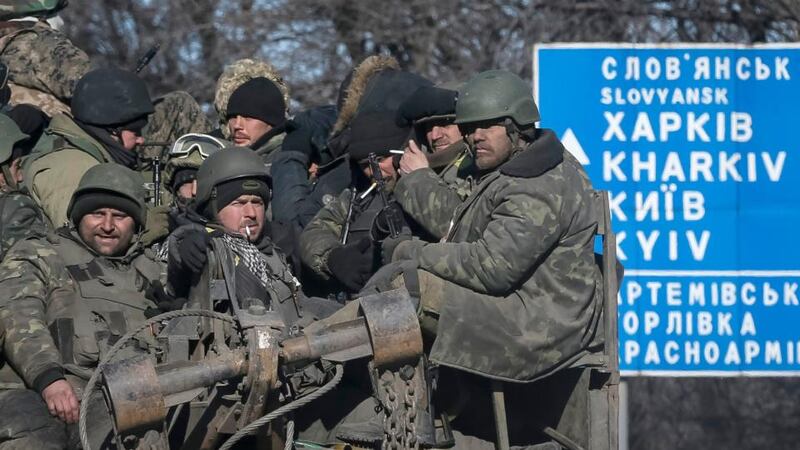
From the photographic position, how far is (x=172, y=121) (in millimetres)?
11398

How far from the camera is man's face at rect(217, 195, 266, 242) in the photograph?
8695 millimetres

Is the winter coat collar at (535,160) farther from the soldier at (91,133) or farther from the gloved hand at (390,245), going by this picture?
the soldier at (91,133)

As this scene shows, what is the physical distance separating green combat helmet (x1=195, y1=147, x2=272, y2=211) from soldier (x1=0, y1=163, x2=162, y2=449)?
382 mm

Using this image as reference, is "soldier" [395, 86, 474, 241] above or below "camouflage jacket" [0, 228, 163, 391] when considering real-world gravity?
above

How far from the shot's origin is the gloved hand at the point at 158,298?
880 cm

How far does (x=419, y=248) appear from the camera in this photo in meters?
8.34

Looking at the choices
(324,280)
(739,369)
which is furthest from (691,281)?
(324,280)

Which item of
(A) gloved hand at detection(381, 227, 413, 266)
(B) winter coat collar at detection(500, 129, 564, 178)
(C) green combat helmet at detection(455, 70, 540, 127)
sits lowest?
(A) gloved hand at detection(381, 227, 413, 266)

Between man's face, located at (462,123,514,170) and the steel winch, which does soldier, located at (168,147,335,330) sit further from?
man's face, located at (462,123,514,170)

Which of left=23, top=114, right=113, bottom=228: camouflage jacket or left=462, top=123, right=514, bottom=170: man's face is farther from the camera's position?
left=23, top=114, right=113, bottom=228: camouflage jacket

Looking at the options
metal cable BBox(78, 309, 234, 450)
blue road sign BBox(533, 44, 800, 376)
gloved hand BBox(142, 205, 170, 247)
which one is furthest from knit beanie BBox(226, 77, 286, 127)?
metal cable BBox(78, 309, 234, 450)

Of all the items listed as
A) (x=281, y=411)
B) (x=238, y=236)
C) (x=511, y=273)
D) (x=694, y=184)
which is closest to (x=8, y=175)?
(x=238, y=236)

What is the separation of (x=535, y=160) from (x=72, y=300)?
2.09m

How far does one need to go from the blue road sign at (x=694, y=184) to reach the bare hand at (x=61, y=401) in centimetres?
487
